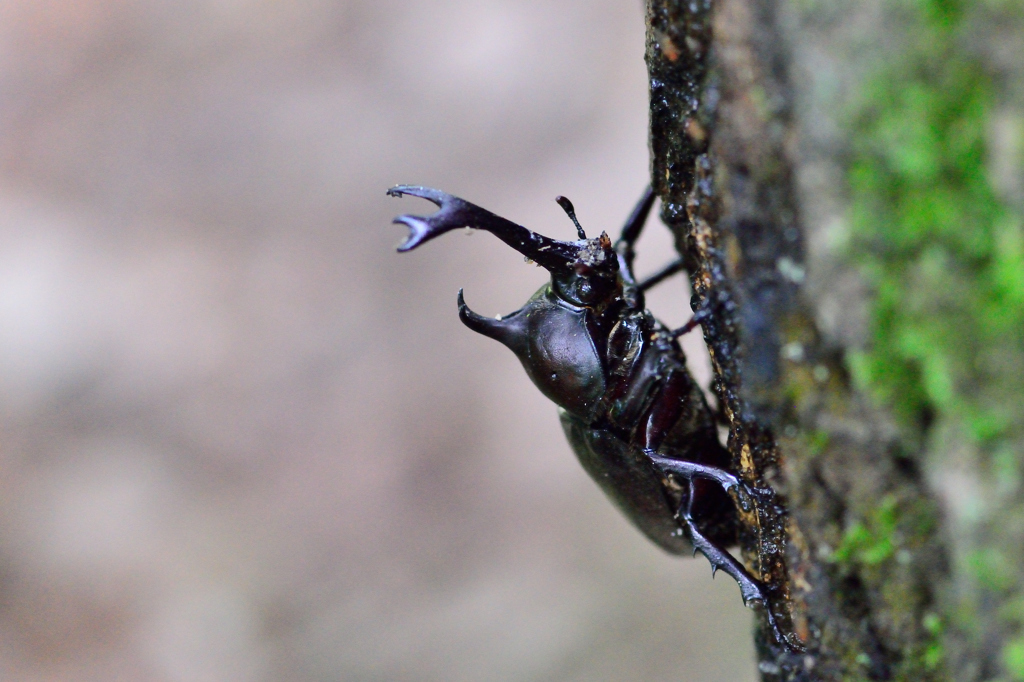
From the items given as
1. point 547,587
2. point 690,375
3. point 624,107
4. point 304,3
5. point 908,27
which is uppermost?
point 304,3

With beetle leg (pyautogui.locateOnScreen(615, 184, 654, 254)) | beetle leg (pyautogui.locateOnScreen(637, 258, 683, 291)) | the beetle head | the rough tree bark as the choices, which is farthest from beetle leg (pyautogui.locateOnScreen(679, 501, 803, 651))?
beetle leg (pyautogui.locateOnScreen(615, 184, 654, 254))

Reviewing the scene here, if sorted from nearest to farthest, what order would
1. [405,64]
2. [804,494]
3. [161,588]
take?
[804,494], [161,588], [405,64]

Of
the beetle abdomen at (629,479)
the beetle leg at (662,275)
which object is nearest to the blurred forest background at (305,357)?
the beetle abdomen at (629,479)

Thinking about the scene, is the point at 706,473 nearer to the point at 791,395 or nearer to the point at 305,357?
the point at 791,395

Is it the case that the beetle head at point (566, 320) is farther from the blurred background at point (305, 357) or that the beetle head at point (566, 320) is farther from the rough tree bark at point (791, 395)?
the blurred background at point (305, 357)

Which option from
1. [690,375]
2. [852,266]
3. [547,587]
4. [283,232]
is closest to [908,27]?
[852,266]

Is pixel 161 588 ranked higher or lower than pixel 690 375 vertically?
higher

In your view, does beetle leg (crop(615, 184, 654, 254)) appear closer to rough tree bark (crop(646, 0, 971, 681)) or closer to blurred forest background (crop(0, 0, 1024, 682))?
rough tree bark (crop(646, 0, 971, 681))

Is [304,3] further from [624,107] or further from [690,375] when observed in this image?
[690,375]
